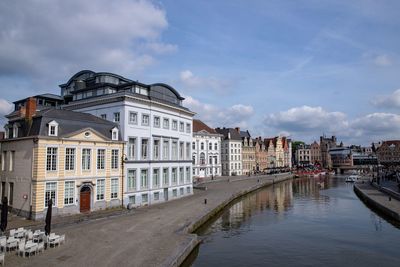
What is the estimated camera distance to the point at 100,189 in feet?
107

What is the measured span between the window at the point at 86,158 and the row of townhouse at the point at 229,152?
163 ft


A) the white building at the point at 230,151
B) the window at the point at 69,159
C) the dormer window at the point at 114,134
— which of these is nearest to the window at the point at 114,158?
the dormer window at the point at 114,134

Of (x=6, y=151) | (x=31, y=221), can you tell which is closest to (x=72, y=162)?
(x=31, y=221)

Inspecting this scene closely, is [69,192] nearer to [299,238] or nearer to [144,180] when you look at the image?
[144,180]

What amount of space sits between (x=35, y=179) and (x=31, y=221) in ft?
11.3

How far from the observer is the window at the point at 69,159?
96.9ft

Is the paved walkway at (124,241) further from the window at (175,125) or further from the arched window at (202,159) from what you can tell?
the arched window at (202,159)

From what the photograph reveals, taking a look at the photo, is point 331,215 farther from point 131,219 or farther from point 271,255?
point 131,219

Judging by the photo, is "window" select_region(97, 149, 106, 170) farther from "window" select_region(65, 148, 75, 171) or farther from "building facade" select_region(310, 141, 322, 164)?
"building facade" select_region(310, 141, 322, 164)

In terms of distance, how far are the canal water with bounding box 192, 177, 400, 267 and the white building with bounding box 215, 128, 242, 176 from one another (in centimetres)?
5169

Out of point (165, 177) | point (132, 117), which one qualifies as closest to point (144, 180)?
point (165, 177)

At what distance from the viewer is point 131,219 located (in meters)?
29.0

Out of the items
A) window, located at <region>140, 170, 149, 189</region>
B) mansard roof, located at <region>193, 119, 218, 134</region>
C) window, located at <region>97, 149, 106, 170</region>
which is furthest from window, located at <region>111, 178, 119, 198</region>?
mansard roof, located at <region>193, 119, 218, 134</region>

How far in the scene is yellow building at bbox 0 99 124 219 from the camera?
91.1 ft
